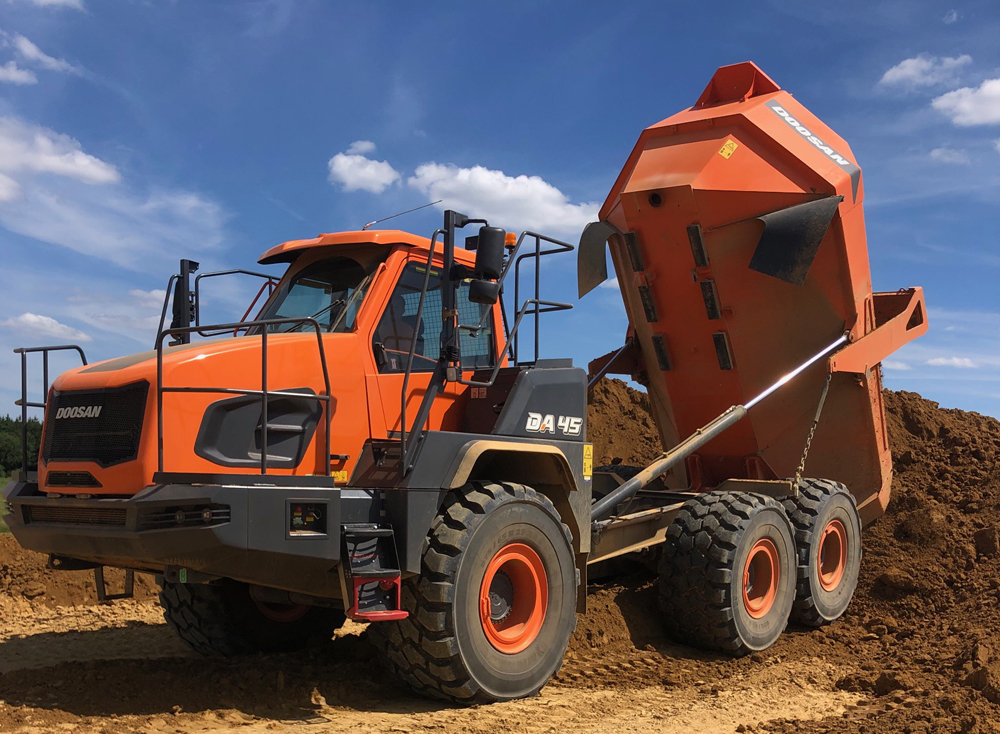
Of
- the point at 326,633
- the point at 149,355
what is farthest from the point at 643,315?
the point at 149,355

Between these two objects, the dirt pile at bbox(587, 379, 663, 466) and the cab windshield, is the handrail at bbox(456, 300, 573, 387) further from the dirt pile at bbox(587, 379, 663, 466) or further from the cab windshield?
the dirt pile at bbox(587, 379, 663, 466)

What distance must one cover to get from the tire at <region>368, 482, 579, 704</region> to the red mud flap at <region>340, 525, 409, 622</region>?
7.7 inches

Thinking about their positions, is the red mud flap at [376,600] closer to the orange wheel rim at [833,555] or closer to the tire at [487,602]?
the tire at [487,602]

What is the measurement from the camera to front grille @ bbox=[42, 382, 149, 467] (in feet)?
16.6

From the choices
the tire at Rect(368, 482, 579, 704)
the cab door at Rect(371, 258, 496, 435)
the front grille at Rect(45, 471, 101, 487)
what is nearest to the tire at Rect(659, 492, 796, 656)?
the tire at Rect(368, 482, 579, 704)

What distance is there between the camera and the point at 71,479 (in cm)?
537

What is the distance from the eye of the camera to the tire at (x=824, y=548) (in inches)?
311

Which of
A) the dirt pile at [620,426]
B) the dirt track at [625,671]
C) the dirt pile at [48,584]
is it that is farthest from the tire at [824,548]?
the dirt pile at [48,584]

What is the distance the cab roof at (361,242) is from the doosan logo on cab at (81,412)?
1695mm

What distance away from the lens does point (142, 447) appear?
16.3 ft

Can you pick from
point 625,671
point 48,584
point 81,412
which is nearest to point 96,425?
point 81,412

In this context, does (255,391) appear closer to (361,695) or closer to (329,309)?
(329,309)

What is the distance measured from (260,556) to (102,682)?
1.85 metres

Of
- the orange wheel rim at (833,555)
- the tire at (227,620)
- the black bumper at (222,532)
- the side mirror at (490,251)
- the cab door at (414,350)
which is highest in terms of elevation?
the side mirror at (490,251)
